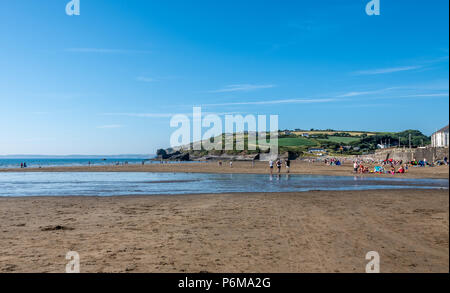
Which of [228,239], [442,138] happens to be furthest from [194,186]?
[442,138]

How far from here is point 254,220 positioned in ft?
42.3

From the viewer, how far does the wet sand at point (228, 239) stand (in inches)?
238

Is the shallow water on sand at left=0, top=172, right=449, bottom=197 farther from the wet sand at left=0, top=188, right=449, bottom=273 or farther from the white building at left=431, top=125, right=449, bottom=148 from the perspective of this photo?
the white building at left=431, top=125, right=449, bottom=148

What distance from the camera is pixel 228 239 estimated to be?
979 centimetres

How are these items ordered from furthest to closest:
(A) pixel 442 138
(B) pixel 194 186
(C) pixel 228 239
Result: (A) pixel 442 138 < (B) pixel 194 186 < (C) pixel 228 239

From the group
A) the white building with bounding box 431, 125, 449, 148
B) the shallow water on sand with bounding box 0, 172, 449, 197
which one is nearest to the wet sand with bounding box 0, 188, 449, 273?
the shallow water on sand with bounding box 0, 172, 449, 197

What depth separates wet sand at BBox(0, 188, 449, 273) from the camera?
19.9 feet

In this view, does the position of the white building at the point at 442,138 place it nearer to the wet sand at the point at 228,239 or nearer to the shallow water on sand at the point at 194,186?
the shallow water on sand at the point at 194,186

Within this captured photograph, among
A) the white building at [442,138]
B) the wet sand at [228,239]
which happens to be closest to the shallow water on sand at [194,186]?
the wet sand at [228,239]

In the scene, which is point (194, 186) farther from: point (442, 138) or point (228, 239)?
point (442, 138)

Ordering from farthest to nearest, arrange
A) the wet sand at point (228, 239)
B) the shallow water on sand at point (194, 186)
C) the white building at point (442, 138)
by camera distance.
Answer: the white building at point (442, 138), the shallow water on sand at point (194, 186), the wet sand at point (228, 239)

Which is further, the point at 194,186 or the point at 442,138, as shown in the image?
Answer: the point at 442,138
